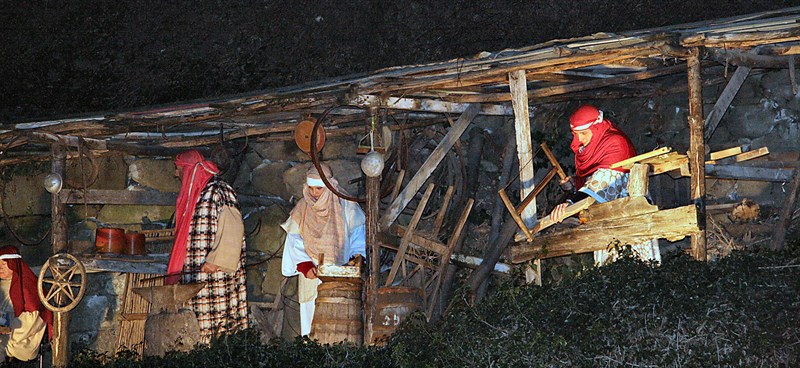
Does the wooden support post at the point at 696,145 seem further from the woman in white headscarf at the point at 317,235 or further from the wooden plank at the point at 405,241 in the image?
the woman in white headscarf at the point at 317,235

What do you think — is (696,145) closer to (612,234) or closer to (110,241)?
(612,234)

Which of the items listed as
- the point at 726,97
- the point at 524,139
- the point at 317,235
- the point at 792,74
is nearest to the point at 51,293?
the point at 317,235

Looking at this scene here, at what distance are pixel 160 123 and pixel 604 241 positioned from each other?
462 cm

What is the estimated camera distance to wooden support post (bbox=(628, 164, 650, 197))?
9.18 metres

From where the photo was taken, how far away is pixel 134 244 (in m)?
12.0

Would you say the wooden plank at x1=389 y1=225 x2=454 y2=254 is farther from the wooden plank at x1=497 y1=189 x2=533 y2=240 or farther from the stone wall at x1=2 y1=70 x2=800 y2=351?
the wooden plank at x1=497 y1=189 x2=533 y2=240

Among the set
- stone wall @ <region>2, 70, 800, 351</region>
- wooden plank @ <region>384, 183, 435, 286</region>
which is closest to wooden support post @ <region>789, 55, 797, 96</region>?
stone wall @ <region>2, 70, 800, 351</region>

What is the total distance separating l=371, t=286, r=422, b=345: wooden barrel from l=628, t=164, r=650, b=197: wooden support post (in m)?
2.31

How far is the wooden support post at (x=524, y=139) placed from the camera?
33.1 feet

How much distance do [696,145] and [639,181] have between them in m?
0.51

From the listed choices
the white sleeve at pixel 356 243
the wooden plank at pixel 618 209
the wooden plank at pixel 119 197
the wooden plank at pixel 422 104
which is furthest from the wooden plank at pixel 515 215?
the wooden plank at pixel 119 197

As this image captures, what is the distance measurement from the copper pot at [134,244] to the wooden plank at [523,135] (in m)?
3.99

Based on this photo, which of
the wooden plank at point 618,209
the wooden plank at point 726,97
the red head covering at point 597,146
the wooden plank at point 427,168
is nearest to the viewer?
the wooden plank at point 618,209

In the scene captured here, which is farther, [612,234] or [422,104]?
[422,104]
